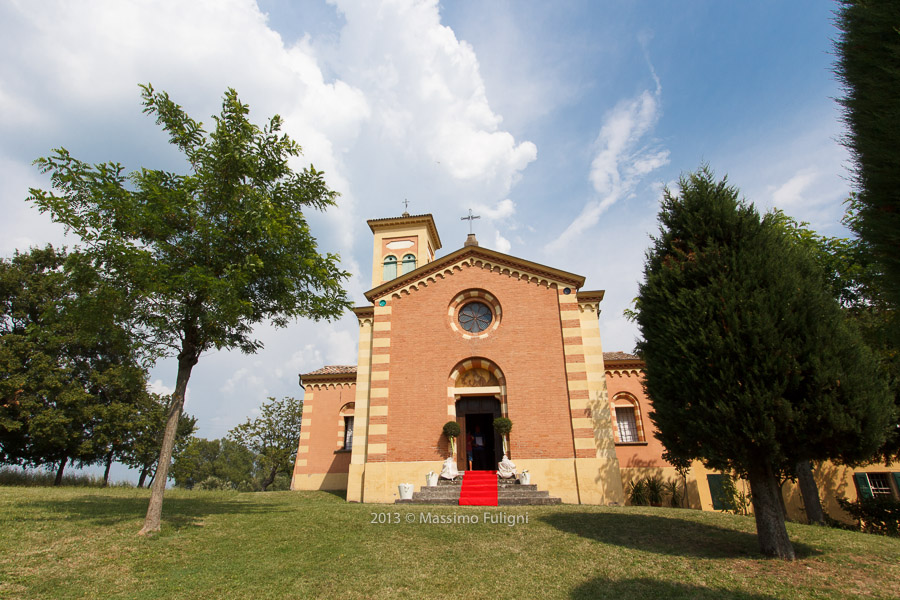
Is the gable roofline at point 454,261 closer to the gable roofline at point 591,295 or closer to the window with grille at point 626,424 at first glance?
the gable roofline at point 591,295

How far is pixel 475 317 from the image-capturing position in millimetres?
18938

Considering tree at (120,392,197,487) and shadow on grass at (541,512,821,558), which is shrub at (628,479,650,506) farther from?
tree at (120,392,197,487)

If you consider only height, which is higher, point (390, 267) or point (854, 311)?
point (390, 267)

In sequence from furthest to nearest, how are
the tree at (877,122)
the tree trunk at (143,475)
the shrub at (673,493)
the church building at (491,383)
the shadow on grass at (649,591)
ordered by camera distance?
the tree trunk at (143,475) < the shrub at (673,493) < the church building at (491,383) < the shadow on grass at (649,591) < the tree at (877,122)

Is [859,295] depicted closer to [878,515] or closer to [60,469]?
[878,515]

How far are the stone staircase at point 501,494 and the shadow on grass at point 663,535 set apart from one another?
3.32 m

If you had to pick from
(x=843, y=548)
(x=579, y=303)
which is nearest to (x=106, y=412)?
(x=579, y=303)

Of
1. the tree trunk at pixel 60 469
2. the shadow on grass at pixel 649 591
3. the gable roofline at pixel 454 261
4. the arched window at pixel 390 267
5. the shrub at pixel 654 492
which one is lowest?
the shadow on grass at pixel 649 591

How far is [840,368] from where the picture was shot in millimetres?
7531

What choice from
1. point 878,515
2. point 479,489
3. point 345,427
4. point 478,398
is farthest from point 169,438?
point 878,515

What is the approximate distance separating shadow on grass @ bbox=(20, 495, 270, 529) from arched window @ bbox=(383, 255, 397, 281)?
1611 cm

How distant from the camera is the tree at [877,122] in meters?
4.03

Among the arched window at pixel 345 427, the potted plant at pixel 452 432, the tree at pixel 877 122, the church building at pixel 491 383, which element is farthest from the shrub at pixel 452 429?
the tree at pixel 877 122

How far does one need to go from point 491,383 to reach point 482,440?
255cm
